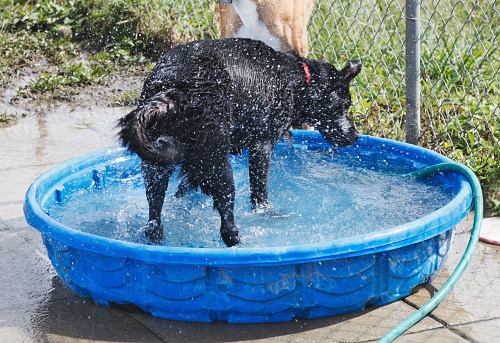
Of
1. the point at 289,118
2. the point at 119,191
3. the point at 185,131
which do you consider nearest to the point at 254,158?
the point at 289,118

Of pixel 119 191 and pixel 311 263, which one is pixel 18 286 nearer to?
pixel 119 191

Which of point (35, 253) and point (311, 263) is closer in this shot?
point (311, 263)

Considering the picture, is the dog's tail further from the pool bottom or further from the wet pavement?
the wet pavement

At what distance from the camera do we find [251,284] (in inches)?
104

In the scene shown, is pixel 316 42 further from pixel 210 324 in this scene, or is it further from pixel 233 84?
pixel 210 324

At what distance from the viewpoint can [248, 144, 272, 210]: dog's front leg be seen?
3.57 metres

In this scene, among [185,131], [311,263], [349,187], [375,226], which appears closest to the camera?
[311,263]

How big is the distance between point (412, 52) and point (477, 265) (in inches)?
→ 64.8

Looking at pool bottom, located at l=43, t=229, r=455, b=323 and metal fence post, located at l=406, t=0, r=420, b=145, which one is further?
metal fence post, located at l=406, t=0, r=420, b=145

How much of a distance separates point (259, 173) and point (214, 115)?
0.67 m

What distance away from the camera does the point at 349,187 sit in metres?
4.12

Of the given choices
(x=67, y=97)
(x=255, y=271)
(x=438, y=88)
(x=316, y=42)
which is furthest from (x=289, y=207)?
(x=67, y=97)

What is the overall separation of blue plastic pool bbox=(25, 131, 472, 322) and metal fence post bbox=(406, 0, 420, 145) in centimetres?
149

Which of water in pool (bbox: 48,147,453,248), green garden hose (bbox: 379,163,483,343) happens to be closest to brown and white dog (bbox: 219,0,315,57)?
water in pool (bbox: 48,147,453,248)
